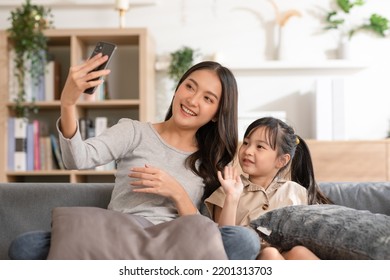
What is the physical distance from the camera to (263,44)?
3859mm

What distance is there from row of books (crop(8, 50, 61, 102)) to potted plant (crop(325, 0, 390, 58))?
170 cm

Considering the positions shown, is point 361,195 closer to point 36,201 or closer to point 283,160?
point 283,160

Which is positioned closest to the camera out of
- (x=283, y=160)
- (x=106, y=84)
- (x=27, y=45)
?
(x=283, y=160)

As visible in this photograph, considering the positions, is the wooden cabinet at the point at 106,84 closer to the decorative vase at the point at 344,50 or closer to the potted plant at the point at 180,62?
the potted plant at the point at 180,62

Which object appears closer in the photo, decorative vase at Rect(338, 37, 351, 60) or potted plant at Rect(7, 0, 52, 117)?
potted plant at Rect(7, 0, 52, 117)

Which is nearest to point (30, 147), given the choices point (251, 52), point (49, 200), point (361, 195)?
point (251, 52)

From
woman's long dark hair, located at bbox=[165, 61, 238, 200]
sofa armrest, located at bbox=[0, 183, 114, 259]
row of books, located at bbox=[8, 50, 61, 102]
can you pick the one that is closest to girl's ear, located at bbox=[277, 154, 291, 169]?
woman's long dark hair, located at bbox=[165, 61, 238, 200]

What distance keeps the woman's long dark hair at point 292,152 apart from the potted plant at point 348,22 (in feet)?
6.24

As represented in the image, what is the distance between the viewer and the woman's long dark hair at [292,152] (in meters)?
1.96

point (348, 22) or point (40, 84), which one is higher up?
point (348, 22)

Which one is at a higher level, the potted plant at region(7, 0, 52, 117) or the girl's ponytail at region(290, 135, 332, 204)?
the potted plant at region(7, 0, 52, 117)

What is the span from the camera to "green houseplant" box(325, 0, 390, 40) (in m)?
3.77

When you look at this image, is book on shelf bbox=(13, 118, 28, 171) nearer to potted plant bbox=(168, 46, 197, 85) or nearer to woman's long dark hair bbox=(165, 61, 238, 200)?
potted plant bbox=(168, 46, 197, 85)

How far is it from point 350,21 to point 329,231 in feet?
8.65
